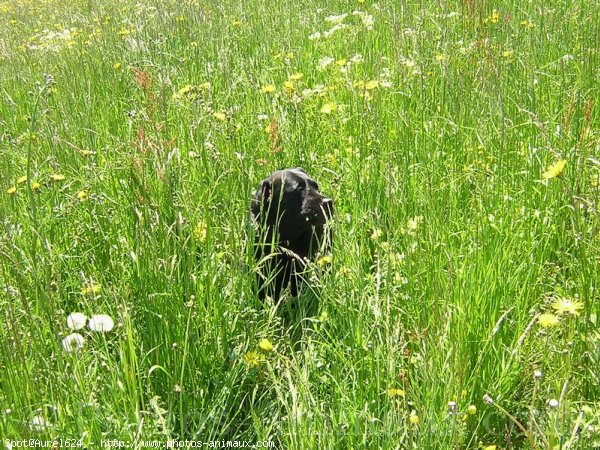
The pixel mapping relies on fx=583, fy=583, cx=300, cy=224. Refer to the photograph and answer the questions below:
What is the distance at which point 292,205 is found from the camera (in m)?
2.52

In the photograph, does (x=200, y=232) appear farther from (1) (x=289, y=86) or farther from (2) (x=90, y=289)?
(1) (x=289, y=86)

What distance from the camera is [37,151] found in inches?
133

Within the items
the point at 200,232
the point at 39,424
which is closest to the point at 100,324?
the point at 39,424

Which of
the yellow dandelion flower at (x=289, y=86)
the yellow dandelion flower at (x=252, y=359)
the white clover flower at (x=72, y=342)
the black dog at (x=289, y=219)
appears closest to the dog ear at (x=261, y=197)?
the black dog at (x=289, y=219)

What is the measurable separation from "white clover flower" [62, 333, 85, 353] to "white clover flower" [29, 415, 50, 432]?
20 cm

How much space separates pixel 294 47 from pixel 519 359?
11.0ft

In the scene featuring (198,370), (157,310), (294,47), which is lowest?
(198,370)

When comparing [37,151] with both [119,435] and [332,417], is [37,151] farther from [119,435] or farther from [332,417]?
[332,417]

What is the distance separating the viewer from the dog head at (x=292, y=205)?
2482 mm

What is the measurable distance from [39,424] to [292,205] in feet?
4.65

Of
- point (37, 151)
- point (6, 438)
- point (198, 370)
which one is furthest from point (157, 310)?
point (37, 151)

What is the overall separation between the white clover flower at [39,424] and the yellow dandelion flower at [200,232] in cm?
98

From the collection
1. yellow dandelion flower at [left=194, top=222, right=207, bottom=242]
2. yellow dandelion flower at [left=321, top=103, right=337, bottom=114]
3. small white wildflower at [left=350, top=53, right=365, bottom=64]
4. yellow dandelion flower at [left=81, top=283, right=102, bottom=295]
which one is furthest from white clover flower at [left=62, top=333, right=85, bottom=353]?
small white wildflower at [left=350, top=53, right=365, bottom=64]

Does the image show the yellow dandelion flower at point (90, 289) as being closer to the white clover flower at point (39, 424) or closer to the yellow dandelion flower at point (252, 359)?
the white clover flower at point (39, 424)
